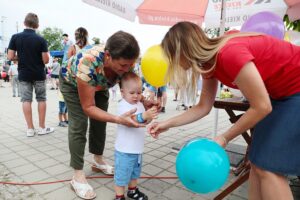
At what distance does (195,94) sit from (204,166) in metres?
0.54

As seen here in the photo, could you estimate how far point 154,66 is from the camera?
102 inches

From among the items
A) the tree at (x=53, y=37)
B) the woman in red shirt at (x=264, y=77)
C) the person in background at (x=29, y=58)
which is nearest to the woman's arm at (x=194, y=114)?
the woman in red shirt at (x=264, y=77)

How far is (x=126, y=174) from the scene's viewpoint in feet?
7.01

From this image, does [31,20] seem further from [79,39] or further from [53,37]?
[53,37]

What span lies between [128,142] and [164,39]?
978mm

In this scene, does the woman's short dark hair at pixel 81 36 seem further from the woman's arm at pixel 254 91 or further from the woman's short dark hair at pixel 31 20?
the woman's arm at pixel 254 91

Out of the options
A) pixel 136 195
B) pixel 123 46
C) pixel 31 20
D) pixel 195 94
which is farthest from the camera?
pixel 31 20

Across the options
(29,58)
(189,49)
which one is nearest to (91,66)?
(189,49)

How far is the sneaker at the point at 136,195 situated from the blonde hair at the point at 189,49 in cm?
125

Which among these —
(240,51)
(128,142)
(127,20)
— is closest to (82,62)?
(128,142)

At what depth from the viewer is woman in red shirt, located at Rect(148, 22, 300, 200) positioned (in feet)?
4.40

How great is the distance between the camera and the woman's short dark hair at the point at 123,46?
188 centimetres

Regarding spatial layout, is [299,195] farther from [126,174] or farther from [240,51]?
[240,51]

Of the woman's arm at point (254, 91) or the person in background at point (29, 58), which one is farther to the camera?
the person in background at point (29, 58)
